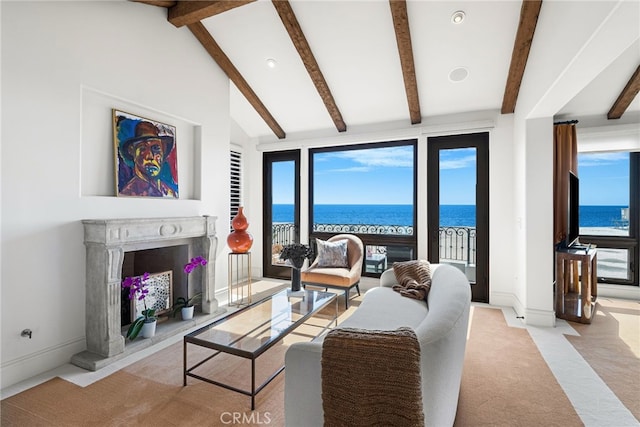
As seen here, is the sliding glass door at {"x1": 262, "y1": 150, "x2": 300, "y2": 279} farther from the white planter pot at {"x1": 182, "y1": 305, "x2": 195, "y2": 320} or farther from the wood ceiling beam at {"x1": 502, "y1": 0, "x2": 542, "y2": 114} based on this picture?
the wood ceiling beam at {"x1": 502, "y1": 0, "x2": 542, "y2": 114}

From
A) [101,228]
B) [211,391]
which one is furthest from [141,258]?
[211,391]

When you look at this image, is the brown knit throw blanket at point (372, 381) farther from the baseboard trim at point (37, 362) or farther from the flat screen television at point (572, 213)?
the flat screen television at point (572, 213)

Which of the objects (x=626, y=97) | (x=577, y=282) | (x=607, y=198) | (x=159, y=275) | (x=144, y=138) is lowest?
(x=577, y=282)

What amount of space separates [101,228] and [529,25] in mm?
4258

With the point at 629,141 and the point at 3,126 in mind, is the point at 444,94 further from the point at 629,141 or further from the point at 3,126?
the point at 3,126

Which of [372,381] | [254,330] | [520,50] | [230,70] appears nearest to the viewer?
[372,381]

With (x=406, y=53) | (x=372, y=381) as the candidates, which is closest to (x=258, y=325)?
(x=372, y=381)

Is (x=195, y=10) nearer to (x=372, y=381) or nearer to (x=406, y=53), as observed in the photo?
(x=406, y=53)

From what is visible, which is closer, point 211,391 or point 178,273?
point 211,391

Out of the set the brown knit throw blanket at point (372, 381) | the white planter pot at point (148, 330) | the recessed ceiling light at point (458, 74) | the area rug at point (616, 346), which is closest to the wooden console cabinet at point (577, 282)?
the area rug at point (616, 346)

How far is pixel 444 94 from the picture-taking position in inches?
157

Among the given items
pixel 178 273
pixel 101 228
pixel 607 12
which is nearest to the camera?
pixel 607 12

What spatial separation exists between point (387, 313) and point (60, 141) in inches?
118

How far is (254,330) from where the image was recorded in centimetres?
230
